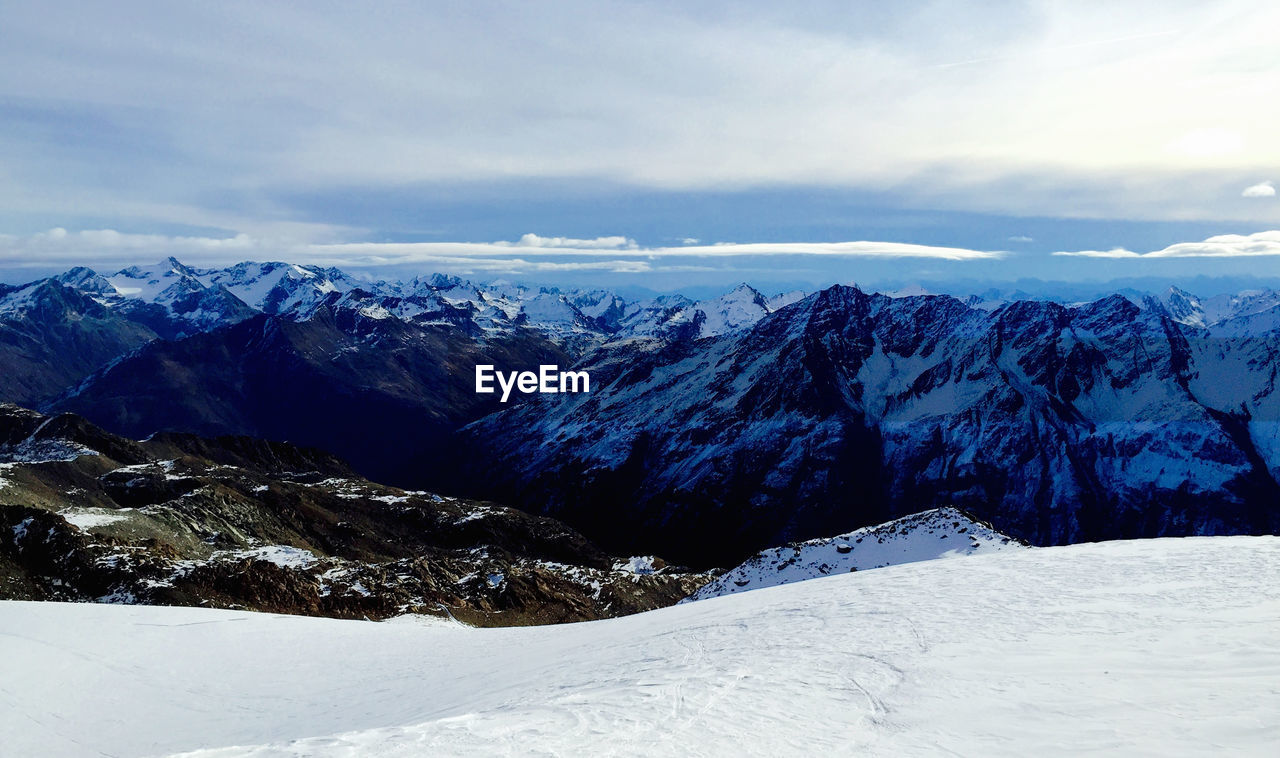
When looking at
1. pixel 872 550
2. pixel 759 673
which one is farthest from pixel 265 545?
pixel 759 673

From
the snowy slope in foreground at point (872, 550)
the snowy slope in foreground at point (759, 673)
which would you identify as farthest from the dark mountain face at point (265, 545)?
the snowy slope in foreground at point (759, 673)

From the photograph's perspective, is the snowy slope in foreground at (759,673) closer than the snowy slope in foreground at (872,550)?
Yes

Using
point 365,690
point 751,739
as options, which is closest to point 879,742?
point 751,739

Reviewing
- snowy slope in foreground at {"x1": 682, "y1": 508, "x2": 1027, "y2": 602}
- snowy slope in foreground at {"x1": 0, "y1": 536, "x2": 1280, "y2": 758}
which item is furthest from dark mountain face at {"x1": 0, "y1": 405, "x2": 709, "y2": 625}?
snowy slope in foreground at {"x1": 0, "y1": 536, "x2": 1280, "y2": 758}

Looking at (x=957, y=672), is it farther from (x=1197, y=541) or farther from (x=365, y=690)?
(x=1197, y=541)

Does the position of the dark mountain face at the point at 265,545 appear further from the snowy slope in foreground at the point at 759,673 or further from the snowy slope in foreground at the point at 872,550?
the snowy slope in foreground at the point at 759,673
